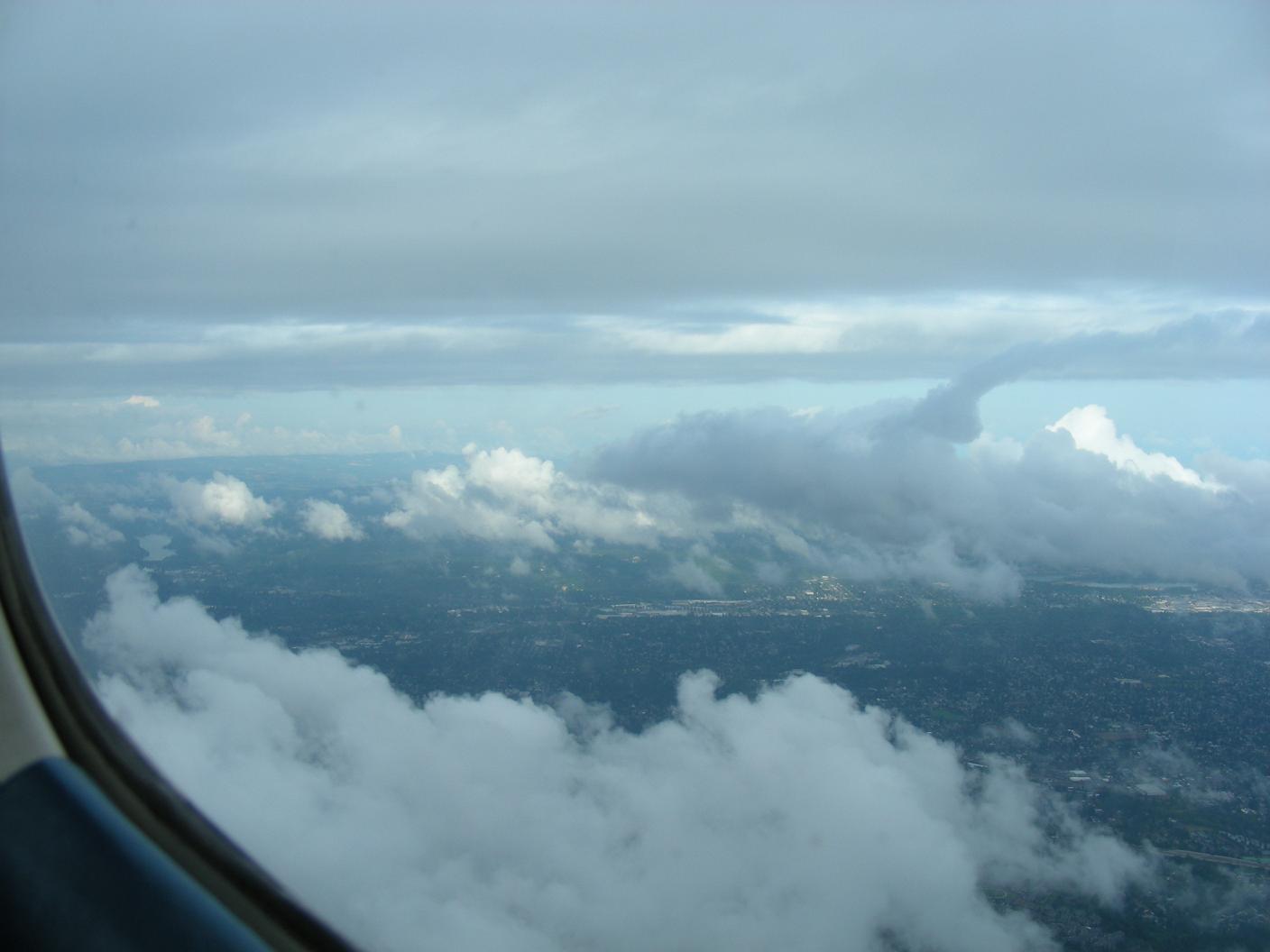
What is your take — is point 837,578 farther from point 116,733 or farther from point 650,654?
point 116,733

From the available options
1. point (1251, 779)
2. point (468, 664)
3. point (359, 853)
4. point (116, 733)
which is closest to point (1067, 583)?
point (1251, 779)

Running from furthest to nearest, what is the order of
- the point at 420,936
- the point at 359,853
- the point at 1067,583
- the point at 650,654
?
the point at 650,654
the point at 1067,583
the point at 359,853
the point at 420,936

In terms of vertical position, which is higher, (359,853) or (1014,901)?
(359,853)

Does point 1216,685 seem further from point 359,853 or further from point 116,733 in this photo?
point 116,733

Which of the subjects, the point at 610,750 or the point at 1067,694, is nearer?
the point at 1067,694

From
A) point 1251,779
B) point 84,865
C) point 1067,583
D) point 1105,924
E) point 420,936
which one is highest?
point 84,865

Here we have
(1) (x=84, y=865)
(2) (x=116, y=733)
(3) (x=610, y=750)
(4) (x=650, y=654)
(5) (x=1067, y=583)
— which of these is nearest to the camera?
(1) (x=84, y=865)

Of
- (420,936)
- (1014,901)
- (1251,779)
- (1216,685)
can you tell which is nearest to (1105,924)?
(1014,901)

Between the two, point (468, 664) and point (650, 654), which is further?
point (650, 654)

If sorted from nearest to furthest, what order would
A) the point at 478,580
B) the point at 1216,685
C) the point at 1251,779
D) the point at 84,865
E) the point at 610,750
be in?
the point at 84,865, the point at 1251,779, the point at 1216,685, the point at 610,750, the point at 478,580
